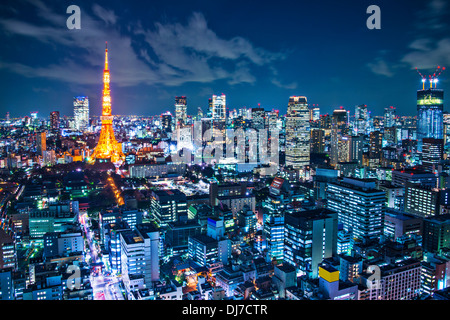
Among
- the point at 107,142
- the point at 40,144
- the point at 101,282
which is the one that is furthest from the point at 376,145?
the point at 40,144

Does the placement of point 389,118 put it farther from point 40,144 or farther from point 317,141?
point 40,144

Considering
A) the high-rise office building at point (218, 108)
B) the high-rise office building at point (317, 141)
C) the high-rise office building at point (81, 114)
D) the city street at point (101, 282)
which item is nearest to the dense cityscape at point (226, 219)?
the city street at point (101, 282)

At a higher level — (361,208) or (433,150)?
(433,150)

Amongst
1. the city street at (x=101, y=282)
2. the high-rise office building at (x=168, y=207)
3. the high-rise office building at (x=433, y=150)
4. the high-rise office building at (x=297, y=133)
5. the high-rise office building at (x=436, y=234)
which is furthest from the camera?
the high-rise office building at (x=297, y=133)

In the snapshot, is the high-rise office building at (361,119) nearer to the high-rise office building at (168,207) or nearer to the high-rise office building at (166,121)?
the high-rise office building at (166,121)

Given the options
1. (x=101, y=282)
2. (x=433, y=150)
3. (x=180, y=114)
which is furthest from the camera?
(x=180, y=114)

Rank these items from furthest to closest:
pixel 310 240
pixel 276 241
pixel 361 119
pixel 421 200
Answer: pixel 361 119
pixel 421 200
pixel 276 241
pixel 310 240
